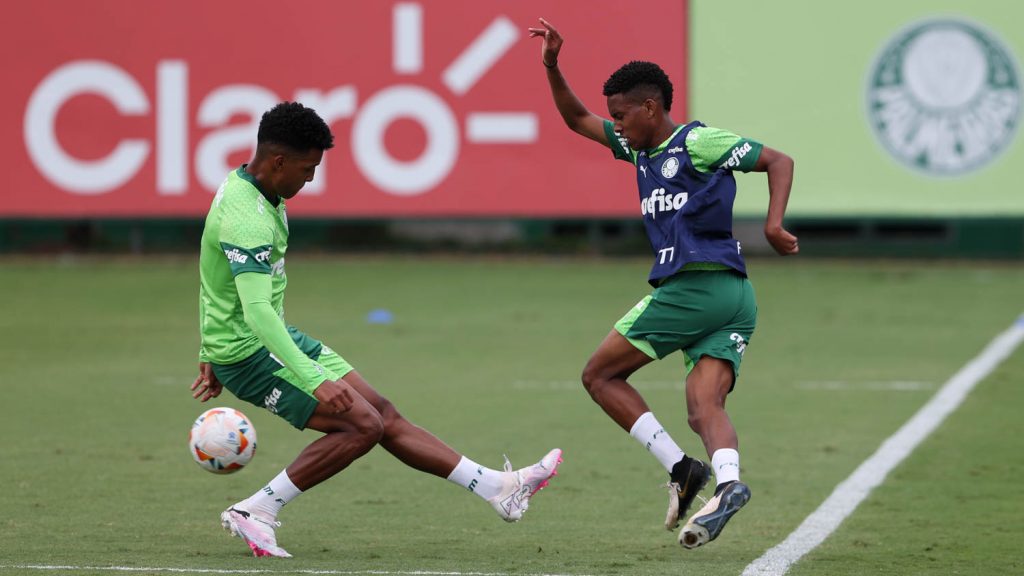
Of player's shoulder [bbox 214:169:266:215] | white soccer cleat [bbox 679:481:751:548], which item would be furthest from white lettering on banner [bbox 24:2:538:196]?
white soccer cleat [bbox 679:481:751:548]

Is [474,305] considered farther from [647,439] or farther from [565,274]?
[647,439]

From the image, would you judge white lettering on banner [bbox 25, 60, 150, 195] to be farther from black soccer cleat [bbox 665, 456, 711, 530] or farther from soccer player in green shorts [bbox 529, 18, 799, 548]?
black soccer cleat [bbox 665, 456, 711, 530]

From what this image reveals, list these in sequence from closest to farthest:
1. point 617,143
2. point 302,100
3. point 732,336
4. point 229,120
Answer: point 732,336, point 617,143, point 229,120, point 302,100

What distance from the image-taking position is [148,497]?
8.80 meters

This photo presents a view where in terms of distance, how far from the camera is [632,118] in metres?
7.33

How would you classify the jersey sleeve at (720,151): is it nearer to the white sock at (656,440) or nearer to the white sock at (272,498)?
the white sock at (656,440)

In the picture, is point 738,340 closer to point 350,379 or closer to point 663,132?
point 663,132

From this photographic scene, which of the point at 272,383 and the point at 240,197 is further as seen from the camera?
the point at 272,383

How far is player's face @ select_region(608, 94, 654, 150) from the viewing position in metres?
7.32

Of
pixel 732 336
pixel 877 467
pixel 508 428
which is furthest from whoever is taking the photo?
pixel 508 428

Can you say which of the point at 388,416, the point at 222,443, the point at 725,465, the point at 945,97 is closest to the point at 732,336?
the point at 725,465

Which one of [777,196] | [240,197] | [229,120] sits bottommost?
[229,120]

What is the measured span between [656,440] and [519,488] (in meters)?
0.66

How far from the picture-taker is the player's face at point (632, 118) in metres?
7.32
